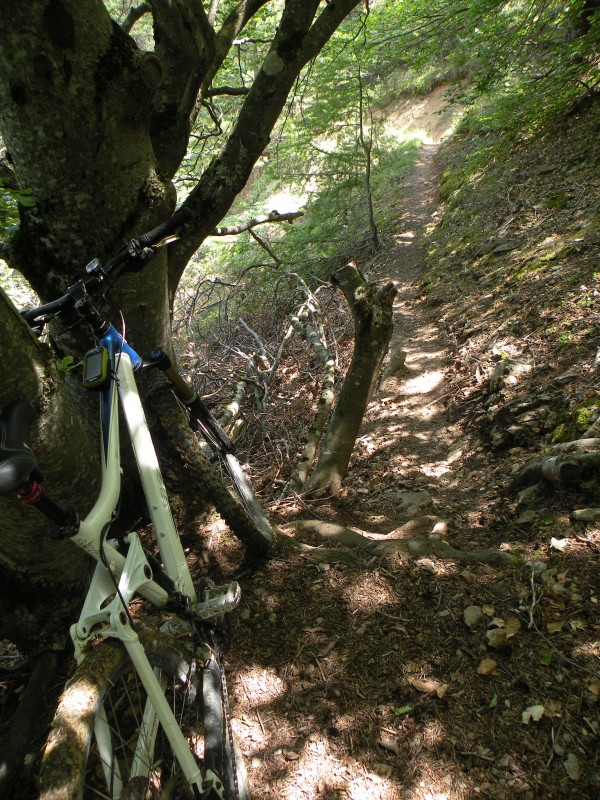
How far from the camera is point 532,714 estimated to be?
1.94 m

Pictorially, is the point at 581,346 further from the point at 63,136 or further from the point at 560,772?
the point at 63,136

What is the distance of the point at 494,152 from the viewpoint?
11328mm

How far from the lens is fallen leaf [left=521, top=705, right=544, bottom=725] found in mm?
1925

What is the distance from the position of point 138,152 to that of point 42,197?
0.52 meters

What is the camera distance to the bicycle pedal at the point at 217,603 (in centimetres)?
222

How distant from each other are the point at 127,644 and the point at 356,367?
113 inches

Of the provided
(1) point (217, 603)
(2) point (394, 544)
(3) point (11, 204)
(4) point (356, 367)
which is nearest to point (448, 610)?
(2) point (394, 544)

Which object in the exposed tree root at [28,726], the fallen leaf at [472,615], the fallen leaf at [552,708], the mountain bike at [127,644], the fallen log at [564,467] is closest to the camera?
the mountain bike at [127,644]

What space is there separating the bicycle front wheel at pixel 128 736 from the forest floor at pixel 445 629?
397 millimetres

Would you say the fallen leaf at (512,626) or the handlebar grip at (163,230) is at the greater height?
the handlebar grip at (163,230)

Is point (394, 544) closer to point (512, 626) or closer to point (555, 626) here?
point (512, 626)

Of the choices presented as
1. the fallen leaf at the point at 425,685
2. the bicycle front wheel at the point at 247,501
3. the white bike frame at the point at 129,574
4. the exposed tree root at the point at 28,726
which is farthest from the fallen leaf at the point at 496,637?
the exposed tree root at the point at 28,726

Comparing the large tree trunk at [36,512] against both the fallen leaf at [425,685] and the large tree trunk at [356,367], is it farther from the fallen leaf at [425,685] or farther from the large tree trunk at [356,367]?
the large tree trunk at [356,367]

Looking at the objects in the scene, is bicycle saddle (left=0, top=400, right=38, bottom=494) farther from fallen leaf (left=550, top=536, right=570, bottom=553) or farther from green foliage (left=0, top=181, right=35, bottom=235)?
fallen leaf (left=550, top=536, right=570, bottom=553)
